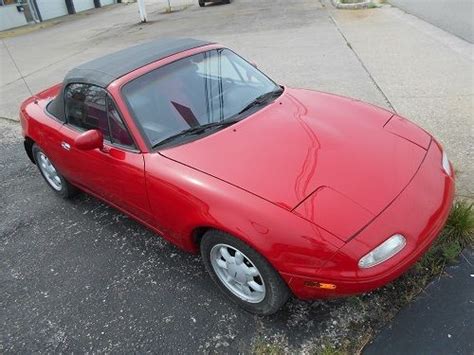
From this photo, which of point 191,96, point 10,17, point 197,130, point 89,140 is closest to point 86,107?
point 89,140

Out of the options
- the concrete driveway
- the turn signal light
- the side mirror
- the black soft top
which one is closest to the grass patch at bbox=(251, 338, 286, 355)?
the concrete driveway

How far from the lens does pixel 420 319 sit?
7.98ft

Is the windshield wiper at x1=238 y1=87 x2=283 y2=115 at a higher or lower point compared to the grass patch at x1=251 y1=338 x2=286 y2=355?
higher

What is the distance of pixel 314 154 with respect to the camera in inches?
103

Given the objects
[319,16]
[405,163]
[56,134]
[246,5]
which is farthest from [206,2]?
[405,163]

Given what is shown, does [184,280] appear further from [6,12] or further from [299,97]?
[6,12]

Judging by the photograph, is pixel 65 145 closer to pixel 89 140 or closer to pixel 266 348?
pixel 89 140

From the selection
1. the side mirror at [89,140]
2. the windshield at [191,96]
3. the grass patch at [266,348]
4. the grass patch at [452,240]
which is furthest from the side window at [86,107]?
the grass patch at [452,240]

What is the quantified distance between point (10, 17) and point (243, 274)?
23984 mm

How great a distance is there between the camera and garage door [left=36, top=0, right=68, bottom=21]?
23.8 meters

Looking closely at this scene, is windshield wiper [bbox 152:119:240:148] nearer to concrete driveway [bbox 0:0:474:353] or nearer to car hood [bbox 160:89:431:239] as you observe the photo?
car hood [bbox 160:89:431:239]

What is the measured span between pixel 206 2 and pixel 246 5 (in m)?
3.02

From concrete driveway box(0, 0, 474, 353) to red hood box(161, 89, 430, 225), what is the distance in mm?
764

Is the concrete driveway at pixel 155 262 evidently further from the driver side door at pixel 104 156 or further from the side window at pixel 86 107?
the side window at pixel 86 107
